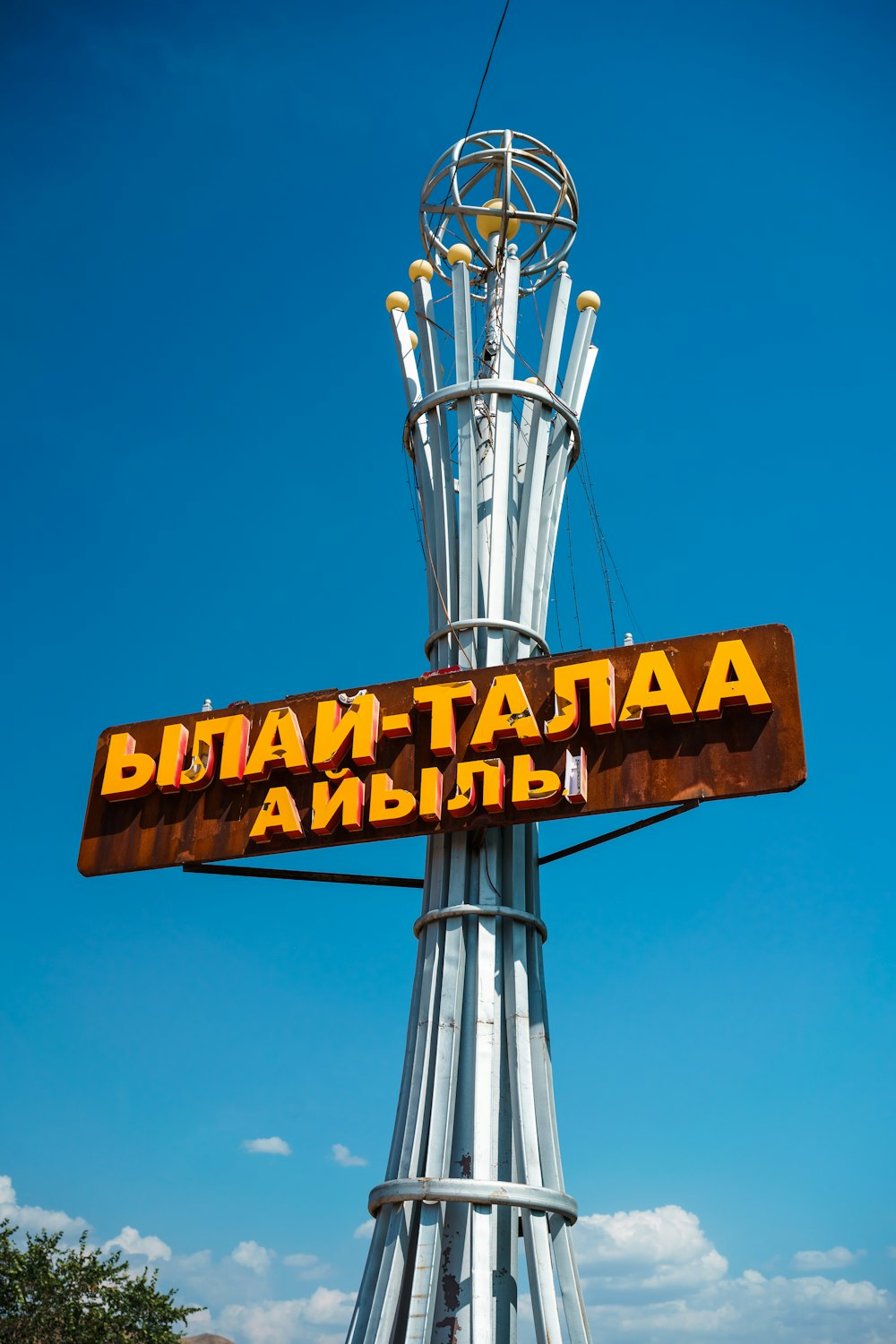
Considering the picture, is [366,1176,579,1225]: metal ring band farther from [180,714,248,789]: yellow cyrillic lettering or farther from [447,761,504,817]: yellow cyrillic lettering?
[180,714,248,789]: yellow cyrillic lettering

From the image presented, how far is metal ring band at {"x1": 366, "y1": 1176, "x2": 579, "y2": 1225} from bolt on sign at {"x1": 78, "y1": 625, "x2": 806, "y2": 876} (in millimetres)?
4132

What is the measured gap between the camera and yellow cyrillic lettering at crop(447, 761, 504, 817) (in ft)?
52.1

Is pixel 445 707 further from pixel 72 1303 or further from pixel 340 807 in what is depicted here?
pixel 72 1303

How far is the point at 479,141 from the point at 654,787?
11.9 m

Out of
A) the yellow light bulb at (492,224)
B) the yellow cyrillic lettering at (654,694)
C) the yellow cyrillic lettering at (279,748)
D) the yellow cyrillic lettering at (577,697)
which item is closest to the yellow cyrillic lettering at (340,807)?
the yellow cyrillic lettering at (279,748)

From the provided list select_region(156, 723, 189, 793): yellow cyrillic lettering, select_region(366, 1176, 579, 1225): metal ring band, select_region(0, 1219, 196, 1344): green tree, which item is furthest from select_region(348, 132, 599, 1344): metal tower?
select_region(0, 1219, 196, 1344): green tree

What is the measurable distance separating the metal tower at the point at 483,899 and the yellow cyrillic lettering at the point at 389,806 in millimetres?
699

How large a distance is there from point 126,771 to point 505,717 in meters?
5.73

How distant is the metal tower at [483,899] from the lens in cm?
1381

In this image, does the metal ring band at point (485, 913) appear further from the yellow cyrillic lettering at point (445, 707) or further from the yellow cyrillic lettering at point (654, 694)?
the yellow cyrillic lettering at point (654, 694)

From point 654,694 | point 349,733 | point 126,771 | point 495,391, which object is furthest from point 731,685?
point 126,771

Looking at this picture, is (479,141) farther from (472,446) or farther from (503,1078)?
(503,1078)

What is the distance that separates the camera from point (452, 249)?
1923 centimetres

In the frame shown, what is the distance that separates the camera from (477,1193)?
13.8 metres
